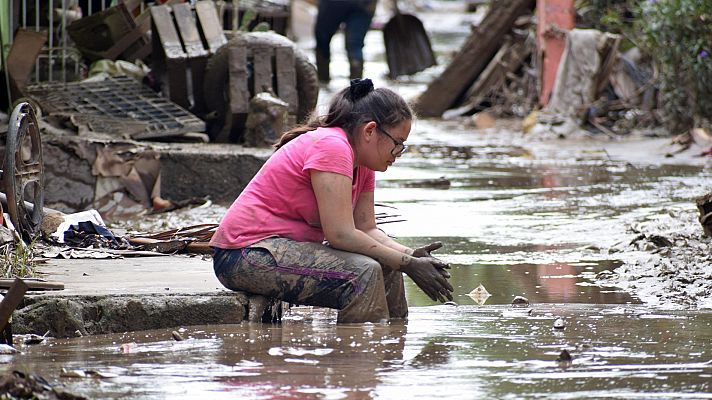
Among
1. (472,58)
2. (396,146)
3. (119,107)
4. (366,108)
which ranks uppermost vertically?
(366,108)

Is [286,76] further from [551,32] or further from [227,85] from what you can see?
[551,32]

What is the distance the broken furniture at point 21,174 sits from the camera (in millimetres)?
6023

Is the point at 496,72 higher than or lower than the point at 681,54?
lower

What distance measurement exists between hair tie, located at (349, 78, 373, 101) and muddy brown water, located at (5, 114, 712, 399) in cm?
94

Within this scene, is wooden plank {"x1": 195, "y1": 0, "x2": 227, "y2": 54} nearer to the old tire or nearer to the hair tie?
the old tire

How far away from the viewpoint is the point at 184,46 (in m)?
10.1

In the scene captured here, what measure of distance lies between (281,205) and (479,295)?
50.8 inches

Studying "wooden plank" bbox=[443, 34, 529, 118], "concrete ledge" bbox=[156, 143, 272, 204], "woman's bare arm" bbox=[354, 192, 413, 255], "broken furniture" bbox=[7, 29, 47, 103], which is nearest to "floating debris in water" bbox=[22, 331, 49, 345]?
"woman's bare arm" bbox=[354, 192, 413, 255]

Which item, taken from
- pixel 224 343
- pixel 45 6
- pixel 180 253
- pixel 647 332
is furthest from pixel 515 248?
pixel 45 6

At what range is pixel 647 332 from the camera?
4.89 m

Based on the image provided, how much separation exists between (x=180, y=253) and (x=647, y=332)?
2562 mm

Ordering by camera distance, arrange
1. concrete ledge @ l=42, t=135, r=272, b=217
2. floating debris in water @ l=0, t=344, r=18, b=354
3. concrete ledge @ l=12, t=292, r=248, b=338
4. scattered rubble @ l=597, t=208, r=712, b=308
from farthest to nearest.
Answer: concrete ledge @ l=42, t=135, r=272, b=217 < scattered rubble @ l=597, t=208, r=712, b=308 < concrete ledge @ l=12, t=292, r=248, b=338 < floating debris in water @ l=0, t=344, r=18, b=354

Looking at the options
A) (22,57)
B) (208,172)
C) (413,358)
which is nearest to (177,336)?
(413,358)

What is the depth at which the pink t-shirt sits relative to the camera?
517 cm
